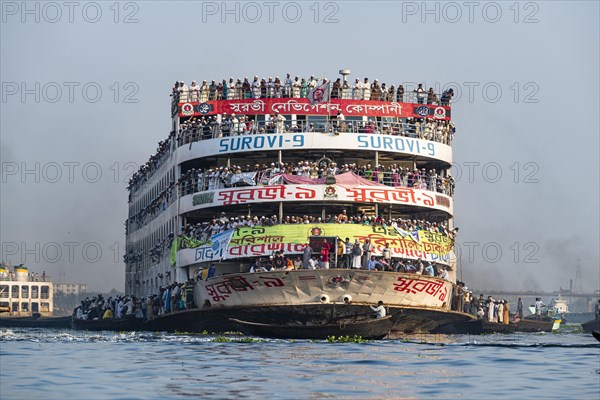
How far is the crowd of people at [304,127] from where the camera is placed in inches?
1925

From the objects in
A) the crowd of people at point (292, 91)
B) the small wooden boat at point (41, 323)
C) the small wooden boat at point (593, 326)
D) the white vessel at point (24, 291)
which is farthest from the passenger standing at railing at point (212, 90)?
the white vessel at point (24, 291)

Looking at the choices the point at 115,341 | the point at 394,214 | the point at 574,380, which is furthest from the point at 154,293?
the point at 574,380

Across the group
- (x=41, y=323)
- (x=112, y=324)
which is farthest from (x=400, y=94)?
(x=41, y=323)

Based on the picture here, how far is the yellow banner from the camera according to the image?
46.0 m

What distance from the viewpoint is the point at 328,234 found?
45.9 metres

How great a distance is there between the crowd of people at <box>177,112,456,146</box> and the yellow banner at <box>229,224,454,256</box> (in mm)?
4376

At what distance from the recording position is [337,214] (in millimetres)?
49031

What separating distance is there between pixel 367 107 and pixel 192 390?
2862 centimetres

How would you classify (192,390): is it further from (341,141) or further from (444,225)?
(444,225)

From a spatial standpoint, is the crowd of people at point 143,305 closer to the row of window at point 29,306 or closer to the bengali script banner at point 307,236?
the bengali script banner at point 307,236

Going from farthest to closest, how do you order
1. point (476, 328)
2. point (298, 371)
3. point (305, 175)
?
point (476, 328) → point (305, 175) → point (298, 371)

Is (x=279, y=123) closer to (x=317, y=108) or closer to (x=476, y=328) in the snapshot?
(x=317, y=108)

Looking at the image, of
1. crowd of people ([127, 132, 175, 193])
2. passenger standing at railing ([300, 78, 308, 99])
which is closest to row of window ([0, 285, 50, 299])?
crowd of people ([127, 132, 175, 193])

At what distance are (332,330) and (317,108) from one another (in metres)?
14.5
